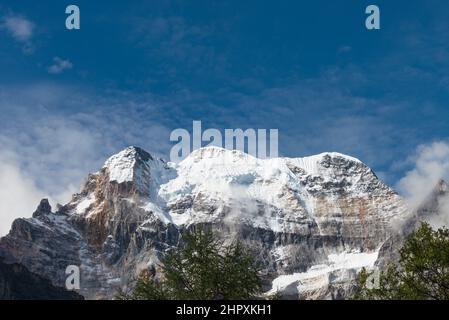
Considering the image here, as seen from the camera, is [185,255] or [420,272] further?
[185,255]

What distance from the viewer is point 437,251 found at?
43750 millimetres
